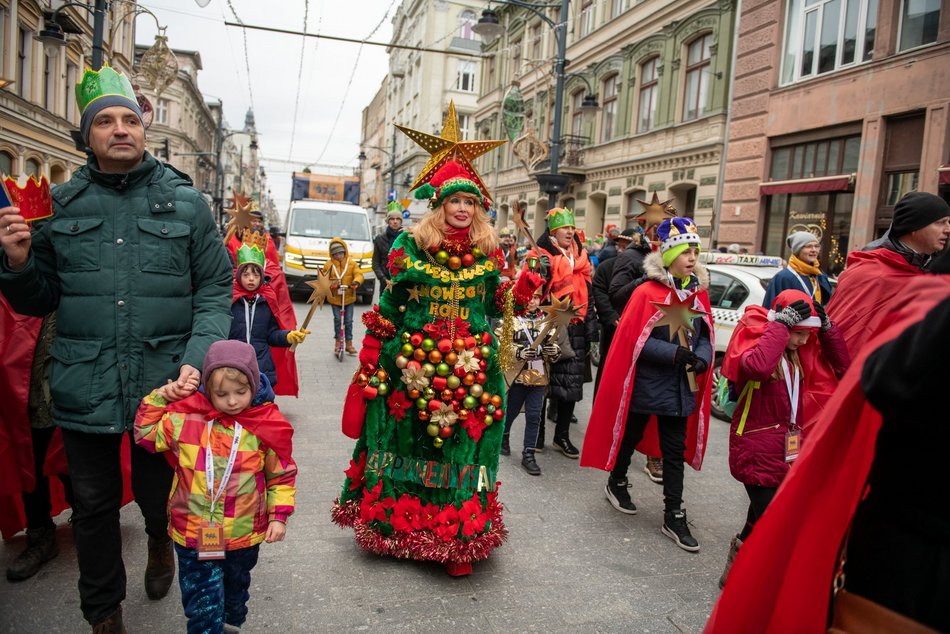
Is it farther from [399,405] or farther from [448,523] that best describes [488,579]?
[399,405]

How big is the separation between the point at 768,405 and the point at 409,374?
1879 millimetres

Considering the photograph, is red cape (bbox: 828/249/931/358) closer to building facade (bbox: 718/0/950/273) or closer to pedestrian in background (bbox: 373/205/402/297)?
pedestrian in background (bbox: 373/205/402/297)

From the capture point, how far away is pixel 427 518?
3.60 meters

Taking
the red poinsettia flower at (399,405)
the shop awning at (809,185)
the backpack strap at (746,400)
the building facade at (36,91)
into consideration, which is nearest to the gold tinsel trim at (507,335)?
the red poinsettia flower at (399,405)

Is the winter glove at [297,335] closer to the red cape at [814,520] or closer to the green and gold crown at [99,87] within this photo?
the green and gold crown at [99,87]

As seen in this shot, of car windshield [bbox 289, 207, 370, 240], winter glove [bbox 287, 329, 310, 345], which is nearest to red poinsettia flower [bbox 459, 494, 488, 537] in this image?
winter glove [bbox 287, 329, 310, 345]

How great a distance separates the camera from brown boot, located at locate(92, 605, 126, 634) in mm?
2666

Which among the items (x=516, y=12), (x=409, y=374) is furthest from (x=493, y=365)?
(x=516, y=12)

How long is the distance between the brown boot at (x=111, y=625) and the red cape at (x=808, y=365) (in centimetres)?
300

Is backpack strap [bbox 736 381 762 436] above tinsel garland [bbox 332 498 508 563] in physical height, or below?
above

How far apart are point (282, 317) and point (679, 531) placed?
3324mm

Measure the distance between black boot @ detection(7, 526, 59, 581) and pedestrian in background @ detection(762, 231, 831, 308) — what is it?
4399 mm

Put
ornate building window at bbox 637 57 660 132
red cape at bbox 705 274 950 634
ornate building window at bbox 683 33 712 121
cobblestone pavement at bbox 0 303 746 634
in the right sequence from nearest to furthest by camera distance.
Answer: red cape at bbox 705 274 950 634, cobblestone pavement at bbox 0 303 746 634, ornate building window at bbox 683 33 712 121, ornate building window at bbox 637 57 660 132

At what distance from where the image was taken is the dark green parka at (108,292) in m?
2.59
